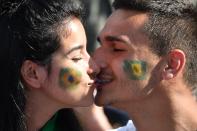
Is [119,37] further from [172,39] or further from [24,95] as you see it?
[24,95]

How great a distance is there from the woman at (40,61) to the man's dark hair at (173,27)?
427 mm

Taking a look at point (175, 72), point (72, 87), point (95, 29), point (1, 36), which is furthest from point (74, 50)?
point (95, 29)

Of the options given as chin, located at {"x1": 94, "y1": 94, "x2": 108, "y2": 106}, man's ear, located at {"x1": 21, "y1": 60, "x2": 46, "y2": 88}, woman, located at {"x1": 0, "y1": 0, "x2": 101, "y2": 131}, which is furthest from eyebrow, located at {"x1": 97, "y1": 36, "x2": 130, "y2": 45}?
man's ear, located at {"x1": 21, "y1": 60, "x2": 46, "y2": 88}

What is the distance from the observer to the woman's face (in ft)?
10.3

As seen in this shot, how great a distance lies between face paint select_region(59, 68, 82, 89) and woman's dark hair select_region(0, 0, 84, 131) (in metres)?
0.11

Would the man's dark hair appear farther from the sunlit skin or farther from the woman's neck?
A: the woman's neck

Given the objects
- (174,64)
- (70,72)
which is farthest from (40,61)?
(174,64)

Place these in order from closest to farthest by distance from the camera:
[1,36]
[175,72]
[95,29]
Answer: [175,72] < [1,36] < [95,29]

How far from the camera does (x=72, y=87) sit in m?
3.19

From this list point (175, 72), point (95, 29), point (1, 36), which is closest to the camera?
point (175, 72)

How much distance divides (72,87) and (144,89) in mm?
524

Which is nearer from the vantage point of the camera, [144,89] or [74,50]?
[144,89]

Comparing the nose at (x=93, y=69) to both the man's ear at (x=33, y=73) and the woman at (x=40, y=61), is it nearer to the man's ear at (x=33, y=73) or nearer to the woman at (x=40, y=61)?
the woman at (x=40, y=61)

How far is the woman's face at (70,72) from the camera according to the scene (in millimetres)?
3133
